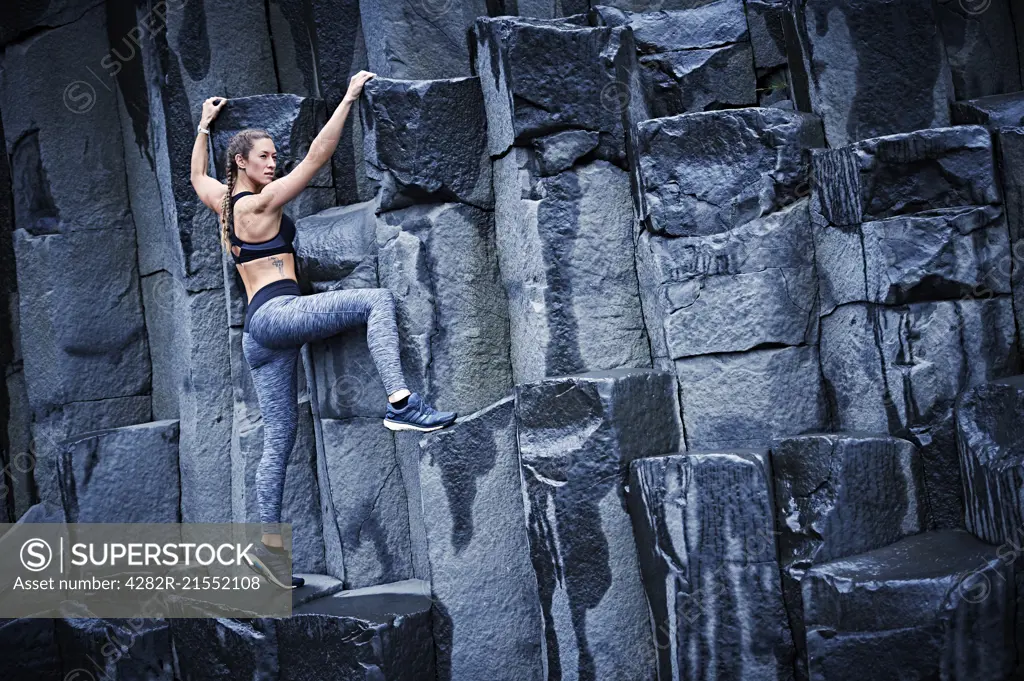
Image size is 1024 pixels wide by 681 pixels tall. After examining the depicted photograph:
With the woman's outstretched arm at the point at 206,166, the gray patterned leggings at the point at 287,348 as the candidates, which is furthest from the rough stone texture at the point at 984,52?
the woman's outstretched arm at the point at 206,166

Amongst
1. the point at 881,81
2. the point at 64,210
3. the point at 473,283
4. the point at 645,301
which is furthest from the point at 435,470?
the point at 64,210

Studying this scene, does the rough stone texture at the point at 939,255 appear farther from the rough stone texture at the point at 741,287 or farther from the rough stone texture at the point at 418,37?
the rough stone texture at the point at 418,37

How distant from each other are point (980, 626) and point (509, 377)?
2.08 metres

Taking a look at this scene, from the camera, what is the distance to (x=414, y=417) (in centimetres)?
395

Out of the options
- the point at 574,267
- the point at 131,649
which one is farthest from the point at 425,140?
the point at 131,649

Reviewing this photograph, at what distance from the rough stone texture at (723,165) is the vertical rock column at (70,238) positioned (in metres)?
3.20

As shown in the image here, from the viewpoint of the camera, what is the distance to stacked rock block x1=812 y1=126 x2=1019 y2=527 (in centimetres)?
362

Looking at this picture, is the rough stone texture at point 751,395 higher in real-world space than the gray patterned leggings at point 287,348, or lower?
lower

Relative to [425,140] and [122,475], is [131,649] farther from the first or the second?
[425,140]

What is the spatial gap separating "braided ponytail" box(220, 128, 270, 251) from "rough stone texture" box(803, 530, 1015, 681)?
2.85 metres

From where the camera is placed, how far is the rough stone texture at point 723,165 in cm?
384

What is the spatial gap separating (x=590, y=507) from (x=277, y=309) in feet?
5.19

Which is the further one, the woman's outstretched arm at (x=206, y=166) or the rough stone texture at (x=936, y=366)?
the woman's outstretched arm at (x=206, y=166)

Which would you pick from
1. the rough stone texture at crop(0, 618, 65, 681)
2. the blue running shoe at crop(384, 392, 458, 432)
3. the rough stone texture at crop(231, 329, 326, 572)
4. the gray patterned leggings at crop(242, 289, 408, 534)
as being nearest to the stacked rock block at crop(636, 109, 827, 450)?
the blue running shoe at crop(384, 392, 458, 432)
